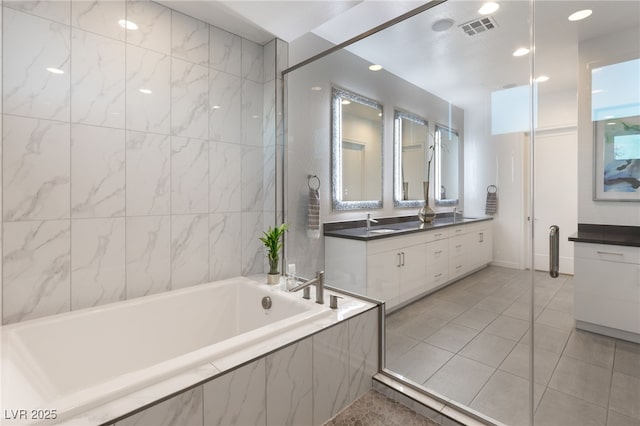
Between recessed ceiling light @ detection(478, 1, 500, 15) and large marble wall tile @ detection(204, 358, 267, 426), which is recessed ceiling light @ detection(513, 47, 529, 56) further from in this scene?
large marble wall tile @ detection(204, 358, 267, 426)

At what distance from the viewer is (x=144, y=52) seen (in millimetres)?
2064

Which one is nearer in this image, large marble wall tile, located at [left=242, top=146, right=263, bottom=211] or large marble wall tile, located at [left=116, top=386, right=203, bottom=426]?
large marble wall tile, located at [left=116, top=386, right=203, bottom=426]

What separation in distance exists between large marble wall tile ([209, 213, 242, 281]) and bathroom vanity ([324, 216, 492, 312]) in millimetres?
794

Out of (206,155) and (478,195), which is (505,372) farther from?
(206,155)

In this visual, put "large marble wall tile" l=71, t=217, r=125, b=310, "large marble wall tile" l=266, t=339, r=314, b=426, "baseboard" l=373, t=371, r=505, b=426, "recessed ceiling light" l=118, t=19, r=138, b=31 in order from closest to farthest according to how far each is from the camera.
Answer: "large marble wall tile" l=266, t=339, r=314, b=426, "baseboard" l=373, t=371, r=505, b=426, "large marble wall tile" l=71, t=217, r=125, b=310, "recessed ceiling light" l=118, t=19, r=138, b=31

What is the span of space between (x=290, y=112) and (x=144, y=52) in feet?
3.91

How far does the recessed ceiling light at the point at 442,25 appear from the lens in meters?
2.06

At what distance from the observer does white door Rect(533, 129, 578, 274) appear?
1.48 meters

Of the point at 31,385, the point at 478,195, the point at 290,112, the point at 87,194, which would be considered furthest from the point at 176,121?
the point at 478,195

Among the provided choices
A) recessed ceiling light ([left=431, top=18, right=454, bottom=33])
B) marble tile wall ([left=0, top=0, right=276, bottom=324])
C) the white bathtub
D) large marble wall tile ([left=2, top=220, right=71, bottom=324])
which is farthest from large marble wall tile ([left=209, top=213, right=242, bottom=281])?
recessed ceiling light ([left=431, top=18, right=454, bottom=33])

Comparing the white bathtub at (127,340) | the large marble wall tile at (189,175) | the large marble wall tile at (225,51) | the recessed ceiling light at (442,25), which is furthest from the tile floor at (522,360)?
the large marble wall tile at (225,51)

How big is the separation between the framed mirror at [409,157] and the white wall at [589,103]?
2.72ft

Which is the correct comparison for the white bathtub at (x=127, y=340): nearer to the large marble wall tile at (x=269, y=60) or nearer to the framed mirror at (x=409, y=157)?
the framed mirror at (x=409, y=157)

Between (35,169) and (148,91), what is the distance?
82cm
